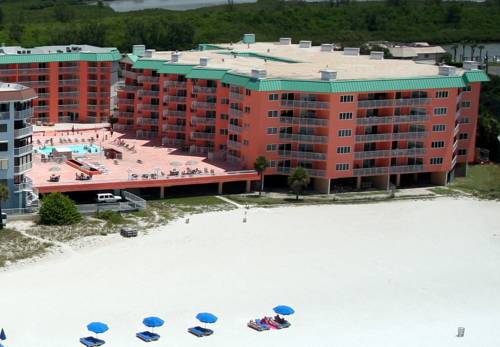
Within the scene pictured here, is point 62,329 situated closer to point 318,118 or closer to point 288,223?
point 288,223

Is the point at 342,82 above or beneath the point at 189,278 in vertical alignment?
above

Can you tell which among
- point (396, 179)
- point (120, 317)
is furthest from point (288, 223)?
point (120, 317)

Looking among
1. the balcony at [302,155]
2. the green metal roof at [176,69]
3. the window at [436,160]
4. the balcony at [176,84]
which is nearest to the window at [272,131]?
the balcony at [302,155]

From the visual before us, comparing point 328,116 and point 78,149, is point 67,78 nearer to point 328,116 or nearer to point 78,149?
point 78,149

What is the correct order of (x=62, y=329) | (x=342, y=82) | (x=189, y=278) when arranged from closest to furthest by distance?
(x=62, y=329) → (x=189, y=278) → (x=342, y=82)

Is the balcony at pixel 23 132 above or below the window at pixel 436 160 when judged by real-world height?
above

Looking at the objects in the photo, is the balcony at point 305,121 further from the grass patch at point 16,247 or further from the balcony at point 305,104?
the grass patch at point 16,247

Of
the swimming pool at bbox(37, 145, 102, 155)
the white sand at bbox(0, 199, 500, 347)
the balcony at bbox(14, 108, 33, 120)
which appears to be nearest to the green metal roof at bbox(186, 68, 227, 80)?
the swimming pool at bbox(37, 145, 102, 155)
